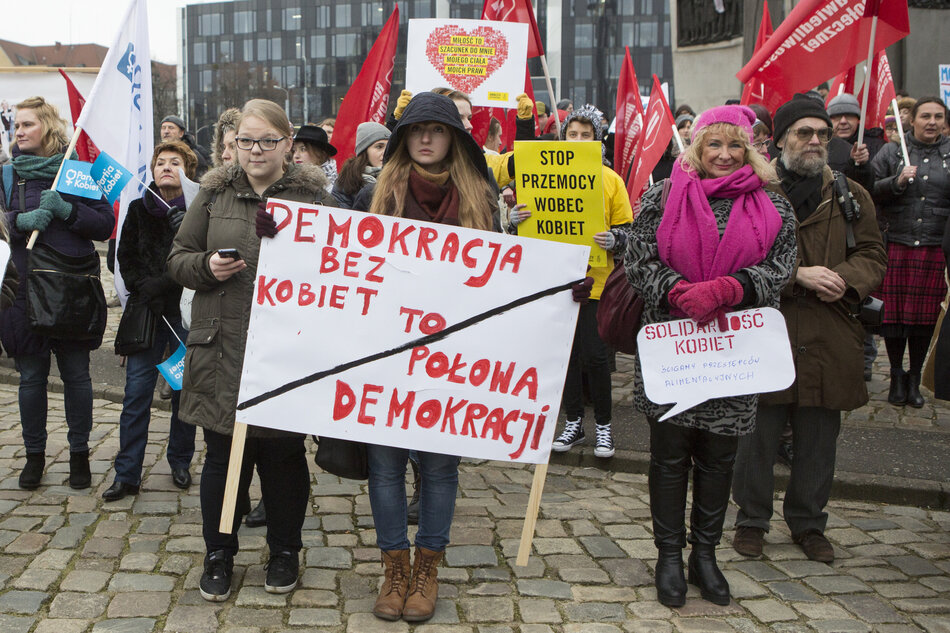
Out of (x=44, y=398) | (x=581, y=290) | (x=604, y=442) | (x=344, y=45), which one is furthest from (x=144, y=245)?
(x=344, y=45)

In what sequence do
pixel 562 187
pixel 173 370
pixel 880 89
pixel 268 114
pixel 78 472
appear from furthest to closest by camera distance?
pixel 880 89 → pixel 562 187 → pixel 78 472 → pixel 173 370 → pixel 268 114

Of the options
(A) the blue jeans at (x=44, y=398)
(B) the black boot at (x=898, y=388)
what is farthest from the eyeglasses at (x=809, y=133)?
(A) the blue jeans at (x=44, y=398)

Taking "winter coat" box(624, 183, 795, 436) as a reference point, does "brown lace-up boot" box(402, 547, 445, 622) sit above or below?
below

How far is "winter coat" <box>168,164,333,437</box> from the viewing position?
13.0ft

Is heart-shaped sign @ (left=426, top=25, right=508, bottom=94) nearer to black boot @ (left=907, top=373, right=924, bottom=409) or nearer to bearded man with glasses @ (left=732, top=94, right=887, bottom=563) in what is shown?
bearded man with glasses @ (left=732, top=94, right=887, bottom=563)

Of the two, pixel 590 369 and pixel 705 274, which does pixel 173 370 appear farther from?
pixel 705 274

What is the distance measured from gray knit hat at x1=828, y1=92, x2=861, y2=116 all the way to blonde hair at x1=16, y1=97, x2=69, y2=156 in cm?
582

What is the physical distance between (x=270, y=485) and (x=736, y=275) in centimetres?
209

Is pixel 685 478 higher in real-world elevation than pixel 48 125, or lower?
lower

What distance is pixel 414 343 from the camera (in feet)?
12.8

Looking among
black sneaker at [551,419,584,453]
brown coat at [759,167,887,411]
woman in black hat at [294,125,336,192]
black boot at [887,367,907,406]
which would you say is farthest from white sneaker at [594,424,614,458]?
black boot at [887,367,907,406]

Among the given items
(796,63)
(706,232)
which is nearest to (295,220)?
(706,232)

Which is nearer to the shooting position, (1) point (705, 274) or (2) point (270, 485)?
(1) point (705, 274)

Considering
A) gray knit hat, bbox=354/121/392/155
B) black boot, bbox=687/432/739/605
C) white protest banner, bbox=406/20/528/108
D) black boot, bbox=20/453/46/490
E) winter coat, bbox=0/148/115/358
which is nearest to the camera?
black boot, bbox=687/432/739/605
